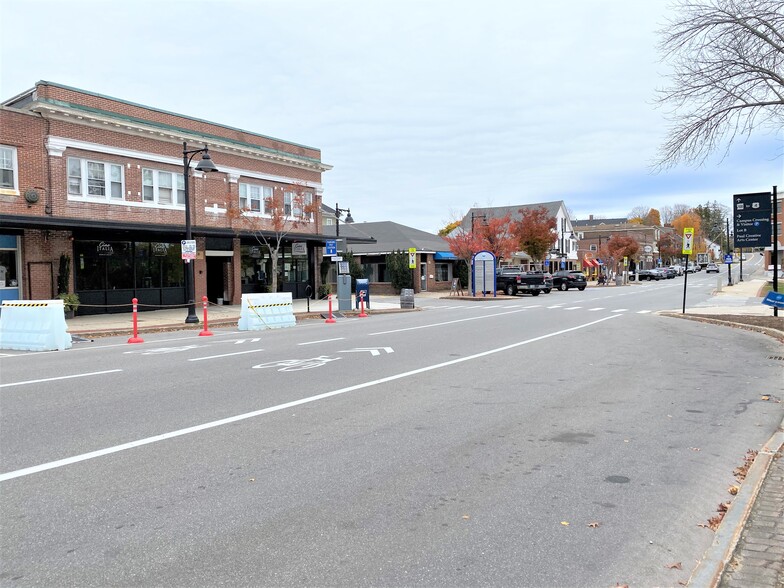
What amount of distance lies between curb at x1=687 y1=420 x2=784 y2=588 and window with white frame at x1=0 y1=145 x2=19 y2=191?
23354 millimetres

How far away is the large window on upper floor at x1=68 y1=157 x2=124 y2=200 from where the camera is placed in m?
22.8

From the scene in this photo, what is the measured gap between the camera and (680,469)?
214 inches

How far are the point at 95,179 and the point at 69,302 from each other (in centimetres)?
526

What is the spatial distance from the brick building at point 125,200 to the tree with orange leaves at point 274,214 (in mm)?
129

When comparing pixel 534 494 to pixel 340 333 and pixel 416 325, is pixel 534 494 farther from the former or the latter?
pixel 416 325

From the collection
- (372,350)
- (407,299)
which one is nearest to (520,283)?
(407,299)

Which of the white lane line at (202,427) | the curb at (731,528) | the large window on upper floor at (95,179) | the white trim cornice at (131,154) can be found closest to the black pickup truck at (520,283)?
the white trim cornice at (131,154)

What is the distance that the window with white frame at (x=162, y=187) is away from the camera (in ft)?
83.7

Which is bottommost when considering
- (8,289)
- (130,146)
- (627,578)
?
(627,578)

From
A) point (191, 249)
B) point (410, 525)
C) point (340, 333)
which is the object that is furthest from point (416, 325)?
point (410, 525)

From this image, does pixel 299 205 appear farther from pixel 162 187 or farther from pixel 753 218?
pixel 753 218

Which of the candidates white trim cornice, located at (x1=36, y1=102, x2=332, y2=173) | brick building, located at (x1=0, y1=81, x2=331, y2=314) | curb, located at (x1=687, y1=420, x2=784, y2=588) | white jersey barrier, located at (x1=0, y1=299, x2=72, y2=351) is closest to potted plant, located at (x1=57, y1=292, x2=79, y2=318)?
brick building, located at (x1=0, y1=81, x2=331, y2=314)

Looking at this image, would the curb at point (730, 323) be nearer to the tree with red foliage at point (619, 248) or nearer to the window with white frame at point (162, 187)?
the window with white frame at point (162, 187)

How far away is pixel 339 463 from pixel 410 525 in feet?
4.60
